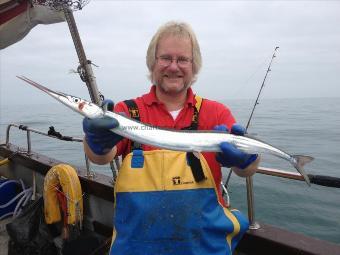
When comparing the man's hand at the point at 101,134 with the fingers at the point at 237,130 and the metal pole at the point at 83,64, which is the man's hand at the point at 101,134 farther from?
the metal pole at the point at 83,64

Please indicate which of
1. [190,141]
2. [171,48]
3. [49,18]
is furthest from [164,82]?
[49,18]

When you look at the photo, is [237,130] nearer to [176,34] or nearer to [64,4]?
[176,34]

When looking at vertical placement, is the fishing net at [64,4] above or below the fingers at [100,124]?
above

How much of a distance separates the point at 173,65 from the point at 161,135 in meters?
0.58

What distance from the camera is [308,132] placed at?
20.2 meters

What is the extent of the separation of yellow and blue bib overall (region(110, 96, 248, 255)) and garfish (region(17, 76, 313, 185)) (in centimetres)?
14

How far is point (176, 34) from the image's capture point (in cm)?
Result: 269

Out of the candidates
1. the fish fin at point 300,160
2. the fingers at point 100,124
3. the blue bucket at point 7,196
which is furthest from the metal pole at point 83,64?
the blue bucket at point 7,196

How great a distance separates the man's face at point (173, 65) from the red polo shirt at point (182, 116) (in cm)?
16

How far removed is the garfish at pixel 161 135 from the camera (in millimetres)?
2449

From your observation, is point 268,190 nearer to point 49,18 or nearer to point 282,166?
point 282,166

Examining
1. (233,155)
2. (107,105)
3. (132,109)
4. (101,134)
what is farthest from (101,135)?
(233,155)

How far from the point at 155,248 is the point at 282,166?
10.1m

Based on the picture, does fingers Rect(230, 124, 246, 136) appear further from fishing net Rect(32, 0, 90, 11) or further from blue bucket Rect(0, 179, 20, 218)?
blue bucket Rect(0, 179, 20, 218)
